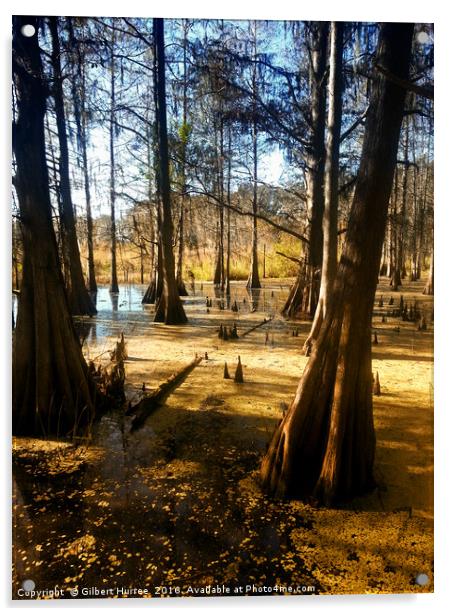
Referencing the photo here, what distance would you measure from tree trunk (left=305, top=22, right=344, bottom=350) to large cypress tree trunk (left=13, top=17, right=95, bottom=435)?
5.59 feet

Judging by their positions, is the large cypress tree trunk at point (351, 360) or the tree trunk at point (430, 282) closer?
the large cypress tree trunk at point (351, 360)

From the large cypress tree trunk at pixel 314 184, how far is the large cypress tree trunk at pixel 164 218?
3.01ft

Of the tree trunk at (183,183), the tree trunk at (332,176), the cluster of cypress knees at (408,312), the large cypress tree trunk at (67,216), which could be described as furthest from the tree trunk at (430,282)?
the large cypress tree trunk at (67,216)

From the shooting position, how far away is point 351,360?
6.07 ft

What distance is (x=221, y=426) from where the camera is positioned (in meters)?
2.41

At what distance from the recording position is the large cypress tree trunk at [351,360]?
1765 millimetres

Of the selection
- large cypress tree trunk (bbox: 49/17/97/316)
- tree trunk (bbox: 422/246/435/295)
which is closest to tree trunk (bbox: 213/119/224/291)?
large cypress tree trunk (bbox: 49/17/97/316)

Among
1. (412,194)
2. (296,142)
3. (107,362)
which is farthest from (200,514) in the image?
(296,142)

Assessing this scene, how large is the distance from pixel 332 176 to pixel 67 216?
69.9 inches

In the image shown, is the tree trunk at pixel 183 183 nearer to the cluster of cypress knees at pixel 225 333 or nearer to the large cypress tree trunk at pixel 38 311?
the cluster of cypress knees at pixel 225 333

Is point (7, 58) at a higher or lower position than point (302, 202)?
higher

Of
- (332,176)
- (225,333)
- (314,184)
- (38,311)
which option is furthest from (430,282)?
(38,311)
